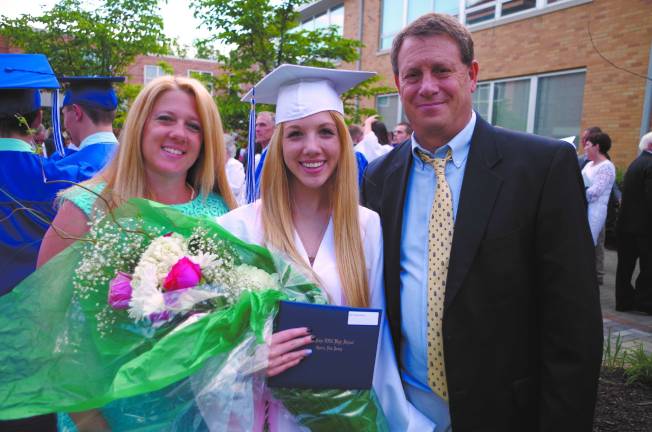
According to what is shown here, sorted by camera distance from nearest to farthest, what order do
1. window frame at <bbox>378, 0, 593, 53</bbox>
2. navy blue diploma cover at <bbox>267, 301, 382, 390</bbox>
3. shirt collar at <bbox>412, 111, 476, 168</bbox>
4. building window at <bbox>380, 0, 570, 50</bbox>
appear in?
navy blue diploma cover at <bbox>267, 301, 382, 390</bbox> < shirt collar at <bbox>412, 111, 476, 168</bbox> < window frame at <bbox>378, 0, 593, 53</bbox> < building window at <bbox>380, 0, 570, 50</bbox>

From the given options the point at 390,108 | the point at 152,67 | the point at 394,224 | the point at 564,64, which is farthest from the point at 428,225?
the point at 152,67

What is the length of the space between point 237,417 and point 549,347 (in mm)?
1154

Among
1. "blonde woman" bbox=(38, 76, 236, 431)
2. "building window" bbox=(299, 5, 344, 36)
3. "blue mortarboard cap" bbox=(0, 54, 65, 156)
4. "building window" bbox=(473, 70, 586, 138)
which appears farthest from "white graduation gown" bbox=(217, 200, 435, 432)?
"building window" bbox=(299, 5, 344, 36)

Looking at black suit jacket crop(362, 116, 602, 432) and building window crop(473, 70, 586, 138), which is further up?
building window crop(473, 70, 586, 138)

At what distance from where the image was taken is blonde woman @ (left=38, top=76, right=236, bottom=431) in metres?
2.02

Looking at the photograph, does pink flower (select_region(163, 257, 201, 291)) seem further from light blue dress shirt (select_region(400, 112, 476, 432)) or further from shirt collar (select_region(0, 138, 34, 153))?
shirt collar (select_region(0, 138, 34, 153))

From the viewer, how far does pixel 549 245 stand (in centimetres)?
169

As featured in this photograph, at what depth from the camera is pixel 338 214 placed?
6.62 ft

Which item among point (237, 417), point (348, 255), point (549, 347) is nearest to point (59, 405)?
point (237, 417)

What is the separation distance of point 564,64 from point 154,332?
10.6 meters

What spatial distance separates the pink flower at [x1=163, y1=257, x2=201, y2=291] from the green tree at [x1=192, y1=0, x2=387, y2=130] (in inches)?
269

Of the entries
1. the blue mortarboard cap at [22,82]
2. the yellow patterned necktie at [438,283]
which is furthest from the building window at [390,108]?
the yellow patterned necktie at [438,283]

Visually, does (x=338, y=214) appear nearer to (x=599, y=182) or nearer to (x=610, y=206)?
(x=599, y=182)

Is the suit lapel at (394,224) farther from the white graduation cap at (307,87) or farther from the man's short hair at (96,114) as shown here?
the man's short hair at (96,114)
